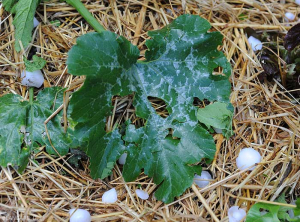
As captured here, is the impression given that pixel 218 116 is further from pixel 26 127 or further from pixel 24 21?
pixel 24 21

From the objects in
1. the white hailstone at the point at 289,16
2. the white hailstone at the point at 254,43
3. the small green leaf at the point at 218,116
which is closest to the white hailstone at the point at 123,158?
the small green leaf at the point at 218,116

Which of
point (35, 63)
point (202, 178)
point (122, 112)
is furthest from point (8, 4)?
point (202, 178)

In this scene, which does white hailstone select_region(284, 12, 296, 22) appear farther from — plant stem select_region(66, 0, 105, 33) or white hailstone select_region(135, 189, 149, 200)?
white hailstone select_region(135, 189, 149, 200)

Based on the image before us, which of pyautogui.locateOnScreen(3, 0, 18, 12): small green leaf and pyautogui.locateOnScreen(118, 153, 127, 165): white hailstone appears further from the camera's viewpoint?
pyautogui.locateOnScreen(3, 0, 18, 12): small green leaf

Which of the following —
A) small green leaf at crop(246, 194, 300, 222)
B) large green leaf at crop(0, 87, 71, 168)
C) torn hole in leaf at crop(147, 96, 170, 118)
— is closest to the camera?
small green leaf at crop(246, 194, 300, 222)

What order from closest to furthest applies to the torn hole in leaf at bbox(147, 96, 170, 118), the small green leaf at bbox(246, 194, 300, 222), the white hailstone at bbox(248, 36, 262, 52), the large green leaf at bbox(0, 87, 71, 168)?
the small green leaf at bbox(246, 194, 300, 222) → the large green leaf at bbox(0, 87, 71, 168) → the torn hole in leaf at bbox(147, 96, 170, 118) → the white hailstone at bbox(248, 36, 262, 52)

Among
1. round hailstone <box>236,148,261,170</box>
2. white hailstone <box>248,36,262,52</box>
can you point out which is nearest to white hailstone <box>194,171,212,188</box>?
round hailstone <box>236,148,261,170</box>

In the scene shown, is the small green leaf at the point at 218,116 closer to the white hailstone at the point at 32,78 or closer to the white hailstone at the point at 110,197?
the white hailstone at the point at 110,197
